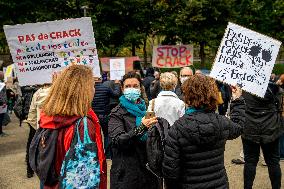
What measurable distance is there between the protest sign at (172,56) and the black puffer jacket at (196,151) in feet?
42.8

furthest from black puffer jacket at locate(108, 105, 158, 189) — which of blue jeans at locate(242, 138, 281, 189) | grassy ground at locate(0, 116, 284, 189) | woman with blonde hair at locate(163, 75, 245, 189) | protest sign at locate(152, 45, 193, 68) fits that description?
protest sign at locate(152, 45, 193, 68)

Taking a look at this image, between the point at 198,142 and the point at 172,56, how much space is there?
1343cm

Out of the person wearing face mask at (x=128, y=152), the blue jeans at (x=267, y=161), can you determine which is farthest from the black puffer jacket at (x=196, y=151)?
the blue jeans at (x=267, y=161)

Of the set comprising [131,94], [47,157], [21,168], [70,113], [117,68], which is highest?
[70,113]

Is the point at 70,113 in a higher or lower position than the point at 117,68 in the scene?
higher

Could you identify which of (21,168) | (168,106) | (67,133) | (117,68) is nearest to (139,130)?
(67,133)

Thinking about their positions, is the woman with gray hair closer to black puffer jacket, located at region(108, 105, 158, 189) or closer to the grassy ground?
black puffer jacket, located at region(108, 105, 158, 189)

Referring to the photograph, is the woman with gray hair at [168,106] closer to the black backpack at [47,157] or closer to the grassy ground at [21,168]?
the grassy ground at [21,168]

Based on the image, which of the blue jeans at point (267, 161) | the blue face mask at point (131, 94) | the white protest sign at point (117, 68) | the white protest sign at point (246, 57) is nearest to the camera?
the blue face mask at point (131, 94)

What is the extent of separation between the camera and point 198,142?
327 cm

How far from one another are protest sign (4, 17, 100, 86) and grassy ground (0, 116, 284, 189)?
2.02 m

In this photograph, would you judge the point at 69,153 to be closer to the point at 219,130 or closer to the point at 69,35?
the point at 219,130

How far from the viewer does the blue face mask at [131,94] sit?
12.6ft

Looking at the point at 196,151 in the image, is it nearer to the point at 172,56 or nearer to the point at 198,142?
the point at 198,142
